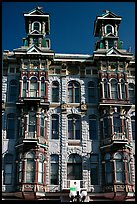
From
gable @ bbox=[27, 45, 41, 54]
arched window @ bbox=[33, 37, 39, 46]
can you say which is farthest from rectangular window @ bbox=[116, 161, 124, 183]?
arched window @ bbox=[33, 37, 39, 46]

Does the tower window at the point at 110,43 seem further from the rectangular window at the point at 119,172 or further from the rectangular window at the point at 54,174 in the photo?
the rectangular window at the point at 54,174

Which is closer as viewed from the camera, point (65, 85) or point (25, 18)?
point (65, 85)

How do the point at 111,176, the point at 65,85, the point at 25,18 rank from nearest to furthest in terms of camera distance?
the point at 111,176 → the point at 65,85 → the point at 25,18

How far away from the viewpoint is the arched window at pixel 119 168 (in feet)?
89.6

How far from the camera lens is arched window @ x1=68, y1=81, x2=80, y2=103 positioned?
31344mm

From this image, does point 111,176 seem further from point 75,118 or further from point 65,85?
point 65,85

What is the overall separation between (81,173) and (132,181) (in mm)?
4426

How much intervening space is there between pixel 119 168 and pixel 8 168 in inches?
376

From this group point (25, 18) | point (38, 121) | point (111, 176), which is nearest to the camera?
point (111, 176)

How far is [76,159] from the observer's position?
28766mm

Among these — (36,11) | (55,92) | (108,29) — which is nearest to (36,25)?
(36,11)

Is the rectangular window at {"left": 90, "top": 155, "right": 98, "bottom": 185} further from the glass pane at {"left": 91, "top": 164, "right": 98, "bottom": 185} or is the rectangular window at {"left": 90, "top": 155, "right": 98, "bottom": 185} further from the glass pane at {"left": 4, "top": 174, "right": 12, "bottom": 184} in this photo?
the glass pane at {"left": 4, "top": 174, "right": 12, "bottom": 184}

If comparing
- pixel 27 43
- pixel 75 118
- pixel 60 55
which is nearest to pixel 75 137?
pixel 75 118

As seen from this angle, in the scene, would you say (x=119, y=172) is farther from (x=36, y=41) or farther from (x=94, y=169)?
(x=36, y=41)
